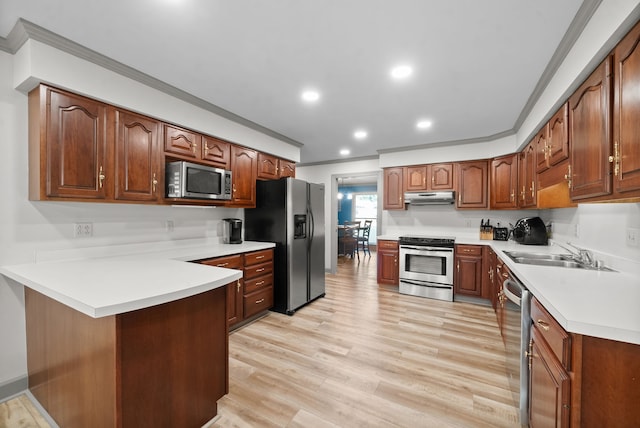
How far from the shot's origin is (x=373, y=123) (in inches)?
135

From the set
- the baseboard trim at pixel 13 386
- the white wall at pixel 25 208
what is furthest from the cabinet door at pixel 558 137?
the baseboard trim at pixel 13 386

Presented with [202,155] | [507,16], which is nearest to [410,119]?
[507,16]

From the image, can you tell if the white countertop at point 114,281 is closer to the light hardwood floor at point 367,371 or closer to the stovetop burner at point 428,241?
the light hardwood floor at point 367,371

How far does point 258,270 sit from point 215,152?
1.47m

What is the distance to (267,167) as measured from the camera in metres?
3.81

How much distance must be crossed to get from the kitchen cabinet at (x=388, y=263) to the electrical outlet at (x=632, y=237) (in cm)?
288

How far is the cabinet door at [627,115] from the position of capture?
44.8 inches

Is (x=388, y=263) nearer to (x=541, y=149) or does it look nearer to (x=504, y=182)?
(x=504, y=182)

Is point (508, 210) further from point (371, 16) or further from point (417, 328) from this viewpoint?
point (371, 16)

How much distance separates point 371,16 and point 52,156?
7.61 feet

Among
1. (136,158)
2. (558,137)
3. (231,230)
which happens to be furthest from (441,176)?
(136,158)

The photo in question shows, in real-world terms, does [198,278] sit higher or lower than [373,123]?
lower

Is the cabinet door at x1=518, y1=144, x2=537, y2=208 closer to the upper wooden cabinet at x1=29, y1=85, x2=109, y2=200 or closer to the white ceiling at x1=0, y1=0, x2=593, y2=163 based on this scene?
the white ceiling at x1=0, y1=0, x2=593, y2=163

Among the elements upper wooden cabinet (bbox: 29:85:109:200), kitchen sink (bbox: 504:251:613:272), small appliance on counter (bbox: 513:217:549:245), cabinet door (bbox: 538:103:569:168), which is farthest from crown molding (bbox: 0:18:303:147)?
small appliance on counter (bbox: 513:217:549:245)
